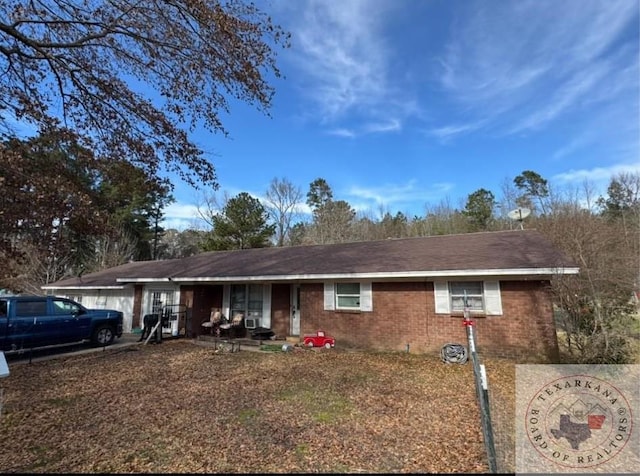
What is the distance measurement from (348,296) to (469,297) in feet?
12.2

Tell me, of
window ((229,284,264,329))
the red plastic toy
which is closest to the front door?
window ((229,284,264,329))

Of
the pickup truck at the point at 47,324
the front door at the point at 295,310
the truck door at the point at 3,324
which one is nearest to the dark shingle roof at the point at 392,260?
the front door at the point at 295,310

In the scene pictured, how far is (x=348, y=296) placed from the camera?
1166cm

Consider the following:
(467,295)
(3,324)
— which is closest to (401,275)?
(467,295)

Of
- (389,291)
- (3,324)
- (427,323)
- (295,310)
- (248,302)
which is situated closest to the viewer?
(3,324)

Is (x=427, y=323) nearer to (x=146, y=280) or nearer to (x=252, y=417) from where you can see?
(x=252, y=417)

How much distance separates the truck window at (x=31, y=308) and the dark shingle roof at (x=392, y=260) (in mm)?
4348

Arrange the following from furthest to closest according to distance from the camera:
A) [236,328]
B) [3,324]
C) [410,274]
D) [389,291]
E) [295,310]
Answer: [295,310], [236,328], [389,291], [410,274], [3,324]

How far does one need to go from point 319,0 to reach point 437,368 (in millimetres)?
8890

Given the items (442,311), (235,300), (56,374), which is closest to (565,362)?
(442,311)

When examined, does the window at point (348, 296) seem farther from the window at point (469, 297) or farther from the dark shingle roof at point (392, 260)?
the window at point (469, 297)

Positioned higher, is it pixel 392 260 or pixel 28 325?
pixel 392 260

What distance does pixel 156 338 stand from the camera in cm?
1279

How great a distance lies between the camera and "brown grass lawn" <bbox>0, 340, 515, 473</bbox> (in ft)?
13.3
